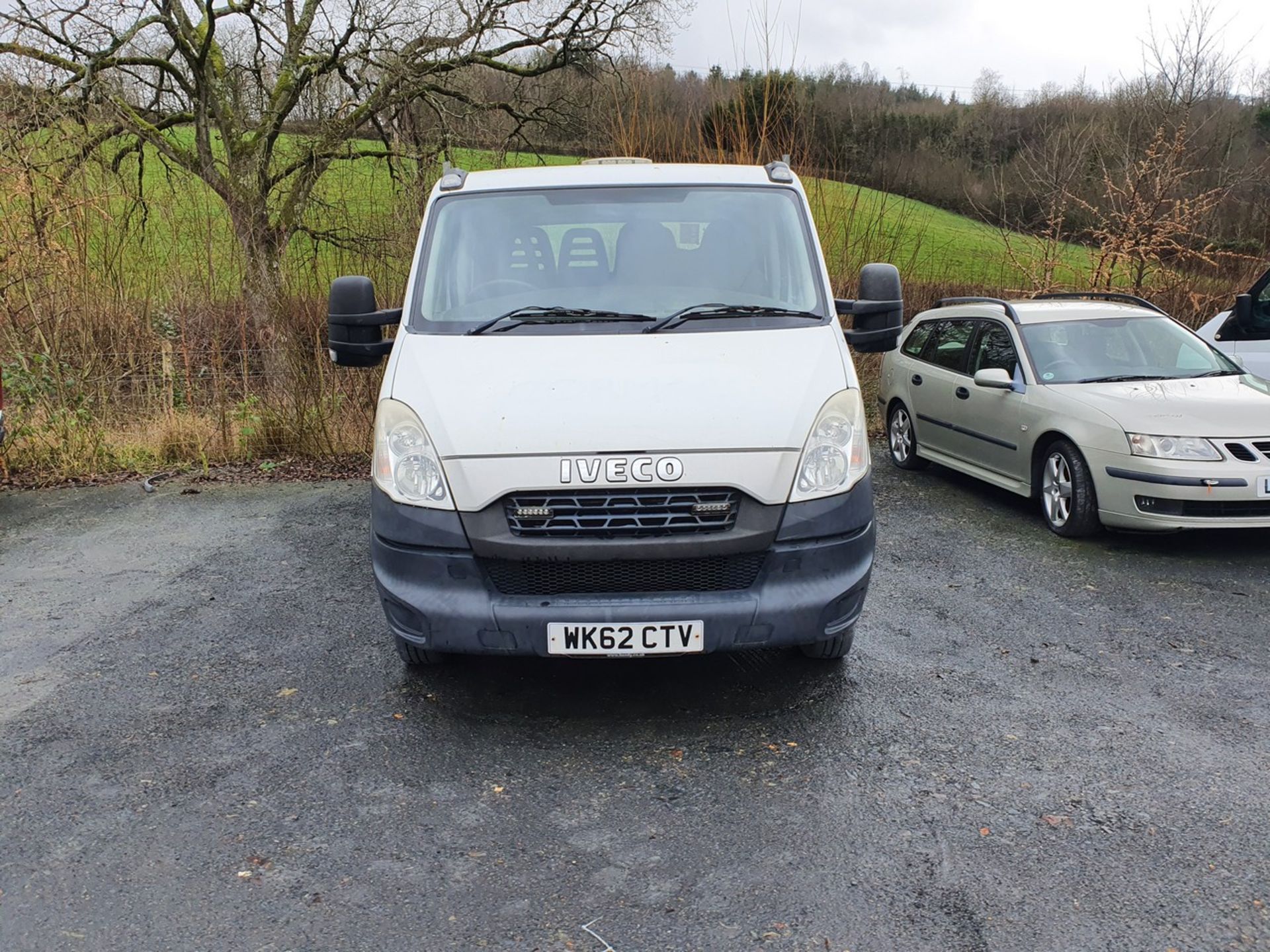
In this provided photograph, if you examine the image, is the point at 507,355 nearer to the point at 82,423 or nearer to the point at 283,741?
the point at 283,741

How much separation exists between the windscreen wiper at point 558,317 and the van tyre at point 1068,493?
12.0 feet

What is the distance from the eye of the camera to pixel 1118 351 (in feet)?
24.2

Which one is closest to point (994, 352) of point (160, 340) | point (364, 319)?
point (364, 319)

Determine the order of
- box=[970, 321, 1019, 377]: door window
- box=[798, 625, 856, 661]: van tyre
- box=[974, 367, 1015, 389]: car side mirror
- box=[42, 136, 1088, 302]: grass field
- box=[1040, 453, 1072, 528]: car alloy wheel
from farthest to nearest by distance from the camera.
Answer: box=[42, 136, 1088, 302]: grass field → box=[970, 321, 1019, 377]: door window → box=[974, 367, 1015, 389]: car side mirror → box=[1040, 453, 1072, 528]: car alloy wheel → box=[798, 625, 856, 661]: van tyre

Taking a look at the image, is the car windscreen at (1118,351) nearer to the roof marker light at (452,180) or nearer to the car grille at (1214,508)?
the car grille at (1214,508)

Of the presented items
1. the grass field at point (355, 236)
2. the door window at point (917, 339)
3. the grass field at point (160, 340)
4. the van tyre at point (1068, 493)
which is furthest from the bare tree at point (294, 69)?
the van tyre at point (1068, 493)

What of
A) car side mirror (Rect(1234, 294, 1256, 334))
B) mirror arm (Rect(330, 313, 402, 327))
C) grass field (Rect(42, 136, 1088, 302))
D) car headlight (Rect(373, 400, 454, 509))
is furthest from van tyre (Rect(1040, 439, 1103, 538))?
grass field (Rect(42, 136, 1088, 302))

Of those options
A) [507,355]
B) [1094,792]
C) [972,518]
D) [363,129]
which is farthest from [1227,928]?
[363,129]

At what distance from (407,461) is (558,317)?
103 cm

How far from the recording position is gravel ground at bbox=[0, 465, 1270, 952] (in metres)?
2.73

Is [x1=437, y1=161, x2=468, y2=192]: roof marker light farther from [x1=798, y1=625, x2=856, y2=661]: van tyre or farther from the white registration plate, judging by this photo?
[x1=798, y1=625, x2=856, y2=661]: van tyre

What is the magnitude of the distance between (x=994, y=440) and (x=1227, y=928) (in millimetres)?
5278

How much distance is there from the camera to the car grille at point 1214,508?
19.6 feet

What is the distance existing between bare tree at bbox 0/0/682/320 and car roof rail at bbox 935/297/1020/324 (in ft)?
30.4
